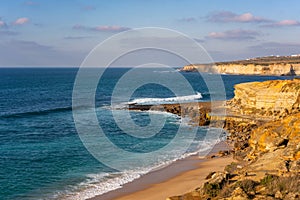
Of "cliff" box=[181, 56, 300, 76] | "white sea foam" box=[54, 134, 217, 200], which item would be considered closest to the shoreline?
"white sea foam" box=[54, 134, 217, 200]

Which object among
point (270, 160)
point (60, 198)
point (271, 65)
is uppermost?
point (271, 65)

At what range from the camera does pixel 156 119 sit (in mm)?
45469

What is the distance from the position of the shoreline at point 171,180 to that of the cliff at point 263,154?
1.55 metres

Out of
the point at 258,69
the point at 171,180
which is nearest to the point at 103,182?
the point at 171,180

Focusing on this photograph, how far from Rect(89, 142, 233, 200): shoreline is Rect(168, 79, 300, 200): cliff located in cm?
155

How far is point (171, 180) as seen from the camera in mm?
21391

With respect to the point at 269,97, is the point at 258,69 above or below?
above

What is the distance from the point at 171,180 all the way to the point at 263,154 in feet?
18.9

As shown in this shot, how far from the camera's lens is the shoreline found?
18.8 m

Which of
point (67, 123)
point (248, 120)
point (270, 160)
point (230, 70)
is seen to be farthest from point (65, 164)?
point (230, 70)

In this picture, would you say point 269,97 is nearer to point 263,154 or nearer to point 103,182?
point 263,154

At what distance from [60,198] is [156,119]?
2768 cm

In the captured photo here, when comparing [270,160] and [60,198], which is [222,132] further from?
[60,198]

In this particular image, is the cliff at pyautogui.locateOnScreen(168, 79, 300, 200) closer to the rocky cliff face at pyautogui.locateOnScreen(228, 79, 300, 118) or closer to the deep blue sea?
the rocky cliff face at pyautogui.locateOnScreen(228, 79, 300, 118)
